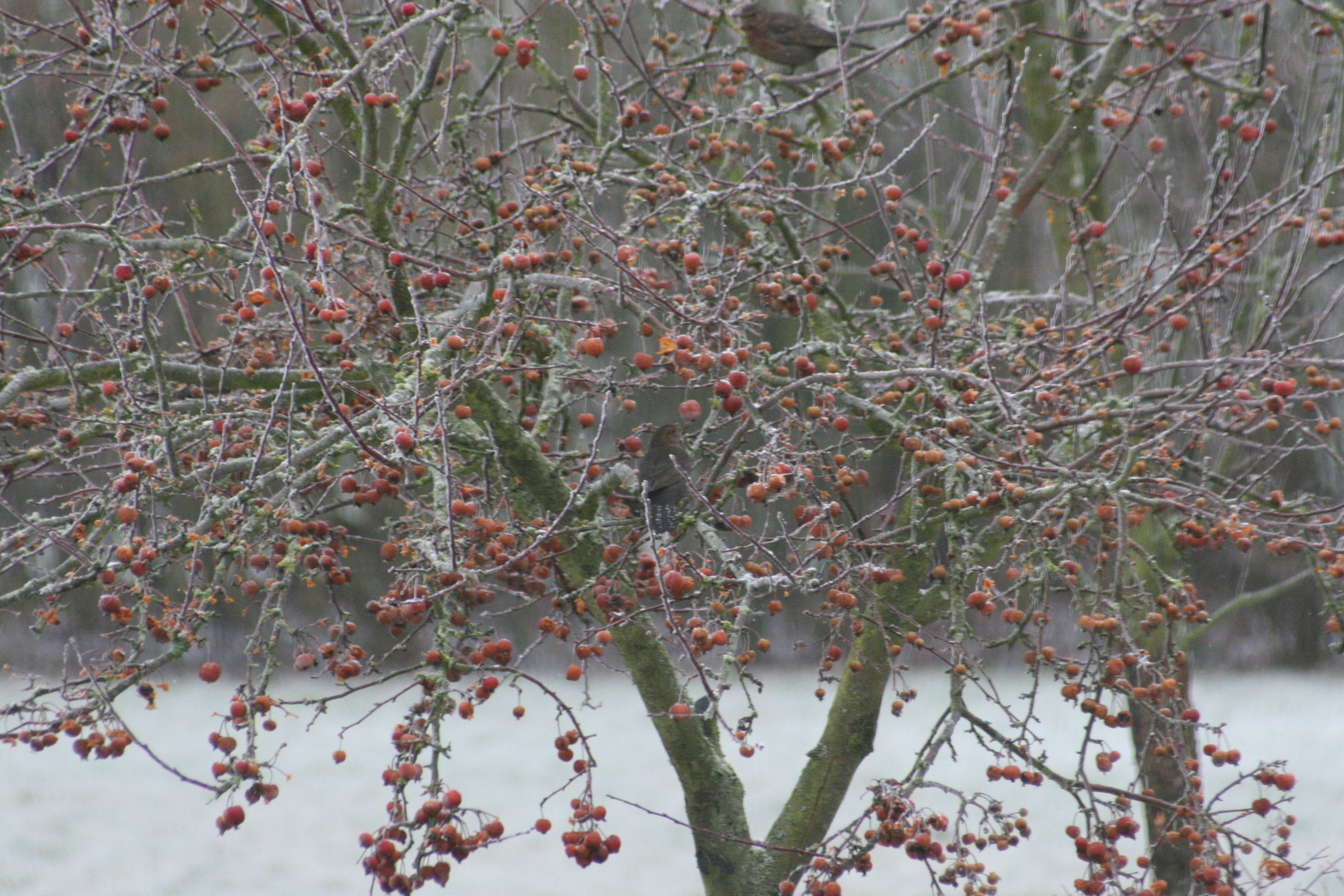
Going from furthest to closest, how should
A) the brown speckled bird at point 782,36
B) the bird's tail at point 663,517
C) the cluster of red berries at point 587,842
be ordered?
1. the brown speckled bird at point 782,36
2. the bird's tail at point 663,517
3. the cluster of red berries at point 587,842

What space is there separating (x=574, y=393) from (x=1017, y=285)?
11.8ft

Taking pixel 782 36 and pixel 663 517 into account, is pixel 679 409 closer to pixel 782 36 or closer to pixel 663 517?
pixel 663 517

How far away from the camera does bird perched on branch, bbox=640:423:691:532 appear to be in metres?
1.95

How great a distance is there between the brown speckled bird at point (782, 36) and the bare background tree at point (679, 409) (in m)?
0.20

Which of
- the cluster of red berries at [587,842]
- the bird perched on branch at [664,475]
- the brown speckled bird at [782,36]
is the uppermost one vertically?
the brown speckled bird at [782,36]

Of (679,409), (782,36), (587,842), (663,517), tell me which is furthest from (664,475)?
(782,36)

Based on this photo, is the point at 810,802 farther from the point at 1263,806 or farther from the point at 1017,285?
the point at 1017,285

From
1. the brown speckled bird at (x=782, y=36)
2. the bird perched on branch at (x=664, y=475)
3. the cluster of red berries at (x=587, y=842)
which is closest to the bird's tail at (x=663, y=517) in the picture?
the bird perched on branch at (x=664, y=475)

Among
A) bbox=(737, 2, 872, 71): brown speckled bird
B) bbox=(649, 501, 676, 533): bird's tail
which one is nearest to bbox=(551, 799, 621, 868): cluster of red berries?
bbox=(649, 501, 676, 533): bird's tail

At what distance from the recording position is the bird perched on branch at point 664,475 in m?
1.95

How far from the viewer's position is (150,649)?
5.11m

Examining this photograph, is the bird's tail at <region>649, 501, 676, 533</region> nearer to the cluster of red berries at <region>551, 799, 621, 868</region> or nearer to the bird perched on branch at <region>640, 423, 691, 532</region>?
the bird perched on branch at <region>640, 423, 691, 532</region>

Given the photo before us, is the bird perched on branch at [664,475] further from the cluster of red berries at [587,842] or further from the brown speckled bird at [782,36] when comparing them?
the brown speckled bird at [782,36]

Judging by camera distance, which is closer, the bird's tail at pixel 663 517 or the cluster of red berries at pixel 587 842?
the cluster of red berries at pixel 587 842
